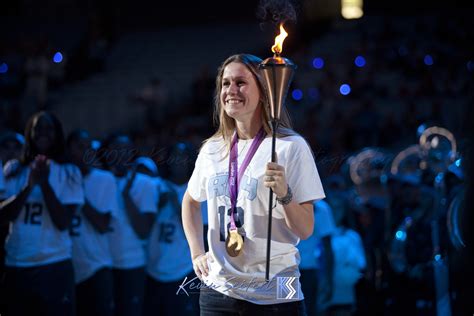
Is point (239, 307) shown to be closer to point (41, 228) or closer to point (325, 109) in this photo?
point (41, 228)

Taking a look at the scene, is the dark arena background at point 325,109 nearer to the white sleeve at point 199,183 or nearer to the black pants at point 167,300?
the black pants at point 167,300

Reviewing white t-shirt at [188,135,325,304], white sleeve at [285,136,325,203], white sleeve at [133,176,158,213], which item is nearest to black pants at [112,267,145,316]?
white sleeve at [133,176,158,213]

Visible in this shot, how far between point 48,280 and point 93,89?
1047 centimetres

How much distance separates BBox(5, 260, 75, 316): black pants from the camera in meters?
5.64

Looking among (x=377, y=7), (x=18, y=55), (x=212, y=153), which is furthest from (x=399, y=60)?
(x=212, y=153)

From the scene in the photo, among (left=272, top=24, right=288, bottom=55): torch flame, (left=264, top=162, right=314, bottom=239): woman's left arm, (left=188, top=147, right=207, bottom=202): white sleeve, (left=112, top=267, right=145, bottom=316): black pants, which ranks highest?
(left=272, top=24, right=288, bottom=55): torch flame

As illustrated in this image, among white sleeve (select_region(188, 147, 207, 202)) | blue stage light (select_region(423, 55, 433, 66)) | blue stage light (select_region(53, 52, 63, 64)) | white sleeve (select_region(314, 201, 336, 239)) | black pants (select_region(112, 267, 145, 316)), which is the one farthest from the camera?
blue stage light (select_region(423, 55, 433, 66))

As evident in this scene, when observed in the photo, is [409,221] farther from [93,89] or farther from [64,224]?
[93,89]

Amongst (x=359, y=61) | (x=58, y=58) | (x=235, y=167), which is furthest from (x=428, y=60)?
(x=235, y=167)

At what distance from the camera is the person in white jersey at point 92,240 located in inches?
257

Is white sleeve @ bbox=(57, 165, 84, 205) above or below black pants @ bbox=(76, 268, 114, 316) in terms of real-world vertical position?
above

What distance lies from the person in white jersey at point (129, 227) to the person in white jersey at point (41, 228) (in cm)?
92

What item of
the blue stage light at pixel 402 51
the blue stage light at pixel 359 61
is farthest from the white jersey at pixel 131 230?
the blue stage light at pixel 402 51

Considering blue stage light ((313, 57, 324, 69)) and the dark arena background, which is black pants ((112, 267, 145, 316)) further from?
blue stage light ((313, 57, 324, 69))
